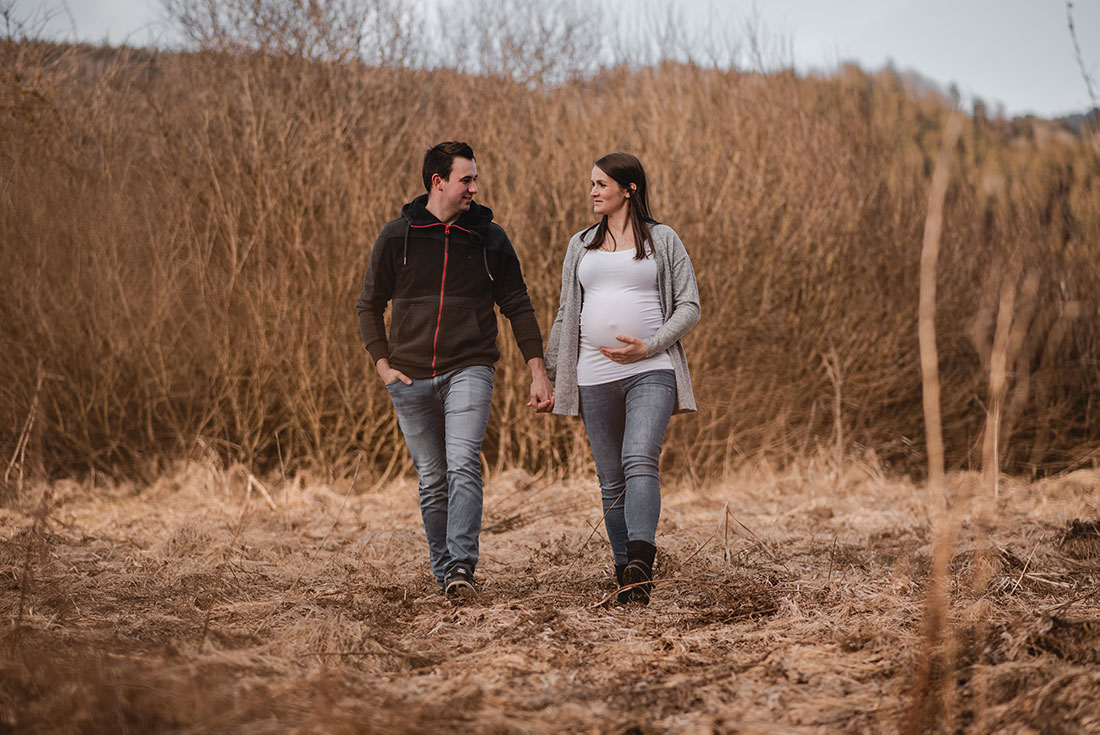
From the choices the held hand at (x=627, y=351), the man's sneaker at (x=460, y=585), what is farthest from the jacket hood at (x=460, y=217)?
the man's sneaker at (x=460, y=585)

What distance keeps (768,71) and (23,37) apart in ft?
20.6

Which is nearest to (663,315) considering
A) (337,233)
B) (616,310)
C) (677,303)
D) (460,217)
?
(677,303)

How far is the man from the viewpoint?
11.7 ft

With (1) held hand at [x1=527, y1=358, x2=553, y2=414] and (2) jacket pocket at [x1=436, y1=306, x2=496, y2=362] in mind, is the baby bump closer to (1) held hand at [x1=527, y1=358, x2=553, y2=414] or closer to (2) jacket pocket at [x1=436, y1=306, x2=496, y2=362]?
(1) held hand at [x1=527, y1=358, x2=553, y2=414]

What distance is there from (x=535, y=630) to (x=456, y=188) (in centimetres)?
165

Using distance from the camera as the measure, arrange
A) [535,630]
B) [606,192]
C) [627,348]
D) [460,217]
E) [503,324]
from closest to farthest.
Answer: [535,630]
[627,348]
[606,192]
[460,217]
[503,324]

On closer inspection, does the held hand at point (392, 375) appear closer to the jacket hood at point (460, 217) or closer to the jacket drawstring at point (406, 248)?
the jacket drawstring at point (406, 248)

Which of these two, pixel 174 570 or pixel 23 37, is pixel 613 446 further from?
pixel 23 37

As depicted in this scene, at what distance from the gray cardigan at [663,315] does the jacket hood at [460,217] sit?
37 centimetres

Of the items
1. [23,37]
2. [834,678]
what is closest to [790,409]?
[834,678]

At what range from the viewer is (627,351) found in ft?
11.0

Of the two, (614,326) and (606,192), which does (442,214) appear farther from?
(614,326)

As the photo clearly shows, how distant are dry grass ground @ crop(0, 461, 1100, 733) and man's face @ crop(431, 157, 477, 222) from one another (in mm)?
1507

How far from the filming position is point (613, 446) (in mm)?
3572
